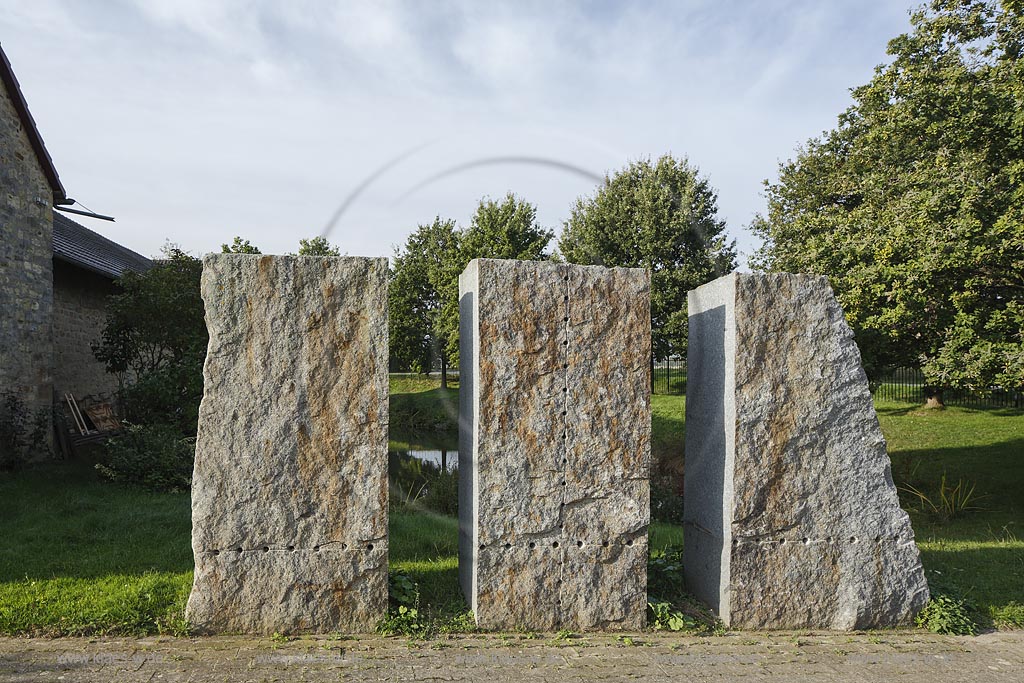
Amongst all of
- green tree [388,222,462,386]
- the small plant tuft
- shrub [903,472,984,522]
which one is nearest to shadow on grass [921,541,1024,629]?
the small plant tuft

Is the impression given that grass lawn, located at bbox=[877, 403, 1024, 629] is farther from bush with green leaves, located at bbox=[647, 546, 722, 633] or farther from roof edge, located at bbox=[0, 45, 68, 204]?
roof edge, located at bbox=[0, 45, 68, 204]

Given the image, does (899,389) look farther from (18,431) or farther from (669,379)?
(18,431)

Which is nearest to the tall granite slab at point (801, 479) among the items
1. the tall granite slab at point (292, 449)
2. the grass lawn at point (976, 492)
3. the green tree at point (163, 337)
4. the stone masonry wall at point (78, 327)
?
the grass lawn at point (976, 492)

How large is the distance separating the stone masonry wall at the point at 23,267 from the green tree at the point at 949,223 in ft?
35.8

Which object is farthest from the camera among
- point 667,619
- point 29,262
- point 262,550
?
point 29,262

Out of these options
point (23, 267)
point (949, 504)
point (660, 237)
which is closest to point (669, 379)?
point (660, 237)

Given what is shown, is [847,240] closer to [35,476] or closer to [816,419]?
[816,419]

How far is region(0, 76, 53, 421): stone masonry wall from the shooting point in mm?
9641

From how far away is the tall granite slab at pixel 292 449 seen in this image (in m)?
4.23

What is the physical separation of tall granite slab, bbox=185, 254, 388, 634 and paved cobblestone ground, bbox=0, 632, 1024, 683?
25 cm

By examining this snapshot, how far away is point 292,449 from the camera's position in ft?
14.1

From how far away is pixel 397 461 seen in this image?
575 inches

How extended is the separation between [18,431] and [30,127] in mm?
4200

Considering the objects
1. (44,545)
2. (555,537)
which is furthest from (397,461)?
(555,537)
